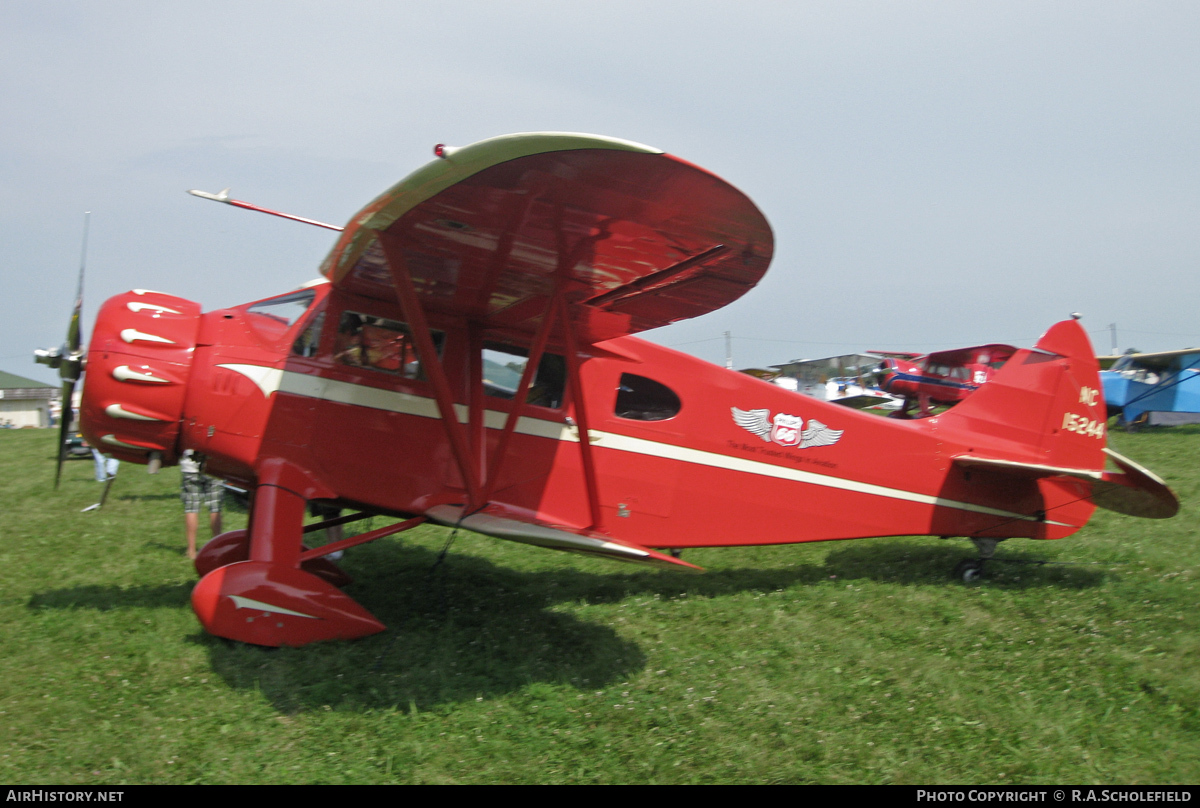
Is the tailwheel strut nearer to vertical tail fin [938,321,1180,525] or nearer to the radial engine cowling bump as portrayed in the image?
vertical tail fin [938,321,1180,525]

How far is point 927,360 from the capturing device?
72.8 feet

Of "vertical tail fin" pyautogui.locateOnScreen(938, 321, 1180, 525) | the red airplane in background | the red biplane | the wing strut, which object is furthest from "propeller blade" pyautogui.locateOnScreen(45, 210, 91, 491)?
the red airplane in background

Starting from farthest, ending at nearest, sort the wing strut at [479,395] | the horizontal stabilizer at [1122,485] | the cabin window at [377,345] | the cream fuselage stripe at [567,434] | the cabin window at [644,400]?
the horizontal stabilizer at [1122,485] < the cabin window at [644,400] < the cabin window at [377,345] < the cream fuselage stripe at [567,434] < the wing strut at [479,395]

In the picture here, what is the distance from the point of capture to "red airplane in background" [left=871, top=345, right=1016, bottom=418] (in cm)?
2133

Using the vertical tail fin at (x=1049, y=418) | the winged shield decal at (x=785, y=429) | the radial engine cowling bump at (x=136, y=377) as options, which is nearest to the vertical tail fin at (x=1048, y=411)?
the vertical tail fin at (x=1049, y=418)

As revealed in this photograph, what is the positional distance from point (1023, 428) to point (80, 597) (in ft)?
27.4

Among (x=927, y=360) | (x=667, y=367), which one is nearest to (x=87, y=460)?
(x=667, y=367)

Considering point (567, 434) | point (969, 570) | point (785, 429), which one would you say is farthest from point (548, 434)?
point (969, 570)

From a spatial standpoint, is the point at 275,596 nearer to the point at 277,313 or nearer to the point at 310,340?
the point at 310,340

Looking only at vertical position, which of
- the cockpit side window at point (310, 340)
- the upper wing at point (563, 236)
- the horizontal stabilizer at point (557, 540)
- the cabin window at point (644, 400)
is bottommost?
the horizontal stabilizer at point (557, 540)

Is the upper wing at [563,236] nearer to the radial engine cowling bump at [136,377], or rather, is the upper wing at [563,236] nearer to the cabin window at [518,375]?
the cabin window at [518,375]

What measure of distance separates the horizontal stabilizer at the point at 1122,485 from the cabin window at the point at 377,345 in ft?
16.6

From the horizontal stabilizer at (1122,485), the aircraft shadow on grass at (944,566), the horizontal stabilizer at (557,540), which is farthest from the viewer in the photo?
the aircraft shadow on grass at (944,566)

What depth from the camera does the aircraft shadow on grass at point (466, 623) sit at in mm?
4496
